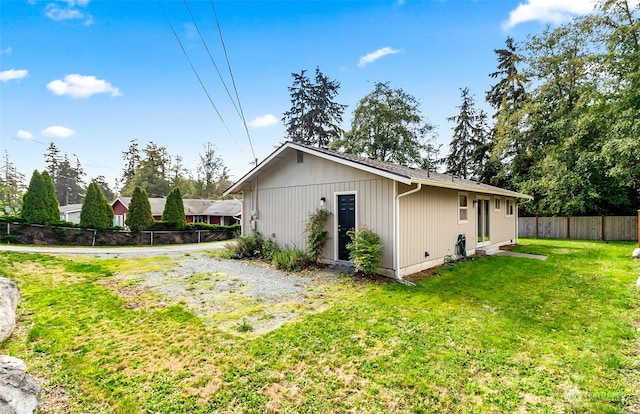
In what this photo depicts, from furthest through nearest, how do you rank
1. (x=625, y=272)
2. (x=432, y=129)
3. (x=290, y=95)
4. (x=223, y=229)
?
(x=290, y=95) < (x=432, y=129) < (x=223, y=229) < (x=625, y=272)

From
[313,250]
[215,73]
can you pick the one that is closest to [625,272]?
[313,250]

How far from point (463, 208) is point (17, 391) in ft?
32.4

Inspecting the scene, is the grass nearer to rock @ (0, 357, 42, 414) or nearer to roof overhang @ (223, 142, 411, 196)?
rock @ (0, 357, 42, 414)

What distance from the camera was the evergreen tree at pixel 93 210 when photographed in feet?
47.7

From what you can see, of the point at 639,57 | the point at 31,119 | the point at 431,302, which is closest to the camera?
the point at 431,302

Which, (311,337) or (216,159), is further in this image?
(216,159)

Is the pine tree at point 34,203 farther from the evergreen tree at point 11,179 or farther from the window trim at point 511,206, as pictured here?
the evergreen tree at point 11,179

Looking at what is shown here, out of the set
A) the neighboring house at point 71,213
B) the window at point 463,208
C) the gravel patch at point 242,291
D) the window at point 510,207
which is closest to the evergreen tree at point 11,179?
the neighboring house at point 71,213

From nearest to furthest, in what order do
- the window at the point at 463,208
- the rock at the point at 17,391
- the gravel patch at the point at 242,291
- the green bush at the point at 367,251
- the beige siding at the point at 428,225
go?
the rock at the point at 17,391, the gravel patch at the point at 242,291, the green bush at the point at 367,251, the beige siding at the point at 428,225, the window at the point at 463,208

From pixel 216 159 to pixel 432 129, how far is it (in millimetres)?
24088

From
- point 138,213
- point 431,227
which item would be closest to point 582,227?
point 431,227

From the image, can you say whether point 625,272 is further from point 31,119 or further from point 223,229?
point 31,119

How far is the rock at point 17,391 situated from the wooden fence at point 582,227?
20203 millimetres

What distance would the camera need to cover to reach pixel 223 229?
18.9 meters
